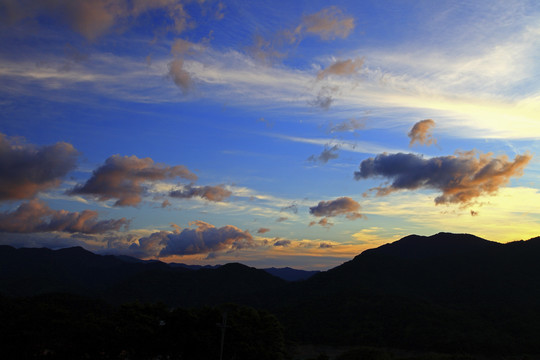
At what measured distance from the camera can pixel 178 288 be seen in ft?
636

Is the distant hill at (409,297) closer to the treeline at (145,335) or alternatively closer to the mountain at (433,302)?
the mountain at (433,302)

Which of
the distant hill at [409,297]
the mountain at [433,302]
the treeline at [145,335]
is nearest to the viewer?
the treeline at [145,335]

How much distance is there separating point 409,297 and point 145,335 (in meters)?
94.7

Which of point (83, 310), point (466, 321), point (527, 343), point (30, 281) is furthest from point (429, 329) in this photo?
point (30, 281)

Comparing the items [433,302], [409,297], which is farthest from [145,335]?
[433,302]

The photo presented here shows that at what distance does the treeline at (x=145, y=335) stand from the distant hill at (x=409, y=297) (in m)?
53.2

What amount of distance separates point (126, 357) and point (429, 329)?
72524mm

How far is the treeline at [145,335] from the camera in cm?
4659

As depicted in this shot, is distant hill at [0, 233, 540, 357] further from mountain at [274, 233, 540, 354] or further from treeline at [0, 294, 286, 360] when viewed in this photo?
treeline at [0, 294, 286, 360]

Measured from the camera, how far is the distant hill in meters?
92.0

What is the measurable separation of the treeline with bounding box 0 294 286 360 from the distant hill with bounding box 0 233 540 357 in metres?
53.2

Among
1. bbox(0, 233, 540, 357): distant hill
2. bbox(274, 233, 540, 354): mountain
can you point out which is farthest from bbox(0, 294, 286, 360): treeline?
bbox(274, 233, 540, 354): mountain

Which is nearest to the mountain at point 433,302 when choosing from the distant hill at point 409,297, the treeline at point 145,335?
the distant hill at point 409,297

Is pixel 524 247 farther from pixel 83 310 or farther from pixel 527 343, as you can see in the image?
pixel 83 310
